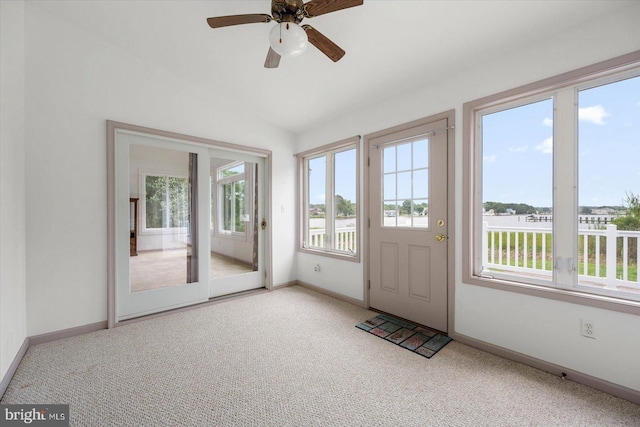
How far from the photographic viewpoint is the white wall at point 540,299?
1.82 meters

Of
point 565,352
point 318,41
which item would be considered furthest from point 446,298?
point 318,41

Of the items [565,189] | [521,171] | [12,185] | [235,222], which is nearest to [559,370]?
[565,189]

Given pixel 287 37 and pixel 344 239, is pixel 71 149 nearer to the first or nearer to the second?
pixel 287 37

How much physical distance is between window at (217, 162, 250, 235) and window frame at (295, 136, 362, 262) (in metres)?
0.89

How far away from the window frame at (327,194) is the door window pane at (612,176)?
209cm

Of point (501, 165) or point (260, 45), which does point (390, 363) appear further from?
point (260, 45)

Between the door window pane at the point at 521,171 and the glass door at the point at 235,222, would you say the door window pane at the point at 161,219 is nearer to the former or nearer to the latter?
the glass door at the point at 235,222

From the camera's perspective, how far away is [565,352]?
6.62 ft

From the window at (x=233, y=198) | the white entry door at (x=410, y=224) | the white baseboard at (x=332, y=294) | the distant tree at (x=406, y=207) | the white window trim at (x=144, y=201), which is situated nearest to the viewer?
the white entry door at (x=410, y=224)

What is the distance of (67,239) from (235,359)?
2007mm

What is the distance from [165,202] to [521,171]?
3735mm

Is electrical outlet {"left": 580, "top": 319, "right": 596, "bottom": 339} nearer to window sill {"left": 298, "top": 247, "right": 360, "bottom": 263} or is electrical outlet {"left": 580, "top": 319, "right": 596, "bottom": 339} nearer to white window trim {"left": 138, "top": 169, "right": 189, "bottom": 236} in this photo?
window sill {"left": 298, "top": 247, "right": 360, "bottom": 263}

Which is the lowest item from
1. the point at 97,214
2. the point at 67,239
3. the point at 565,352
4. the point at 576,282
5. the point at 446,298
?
the point at 565,352

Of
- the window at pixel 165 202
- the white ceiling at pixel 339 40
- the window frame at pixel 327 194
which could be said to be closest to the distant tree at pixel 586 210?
the white ceiling at pixel 339 40
